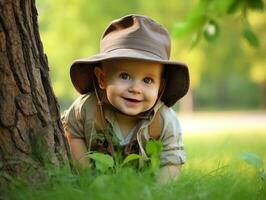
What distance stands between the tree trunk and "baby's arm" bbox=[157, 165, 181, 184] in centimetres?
50

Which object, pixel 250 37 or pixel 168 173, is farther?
pixel 250 37

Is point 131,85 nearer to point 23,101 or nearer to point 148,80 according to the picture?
point 148,80

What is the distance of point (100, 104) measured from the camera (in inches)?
120

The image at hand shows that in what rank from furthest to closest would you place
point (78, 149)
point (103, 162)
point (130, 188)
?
1. point (78, 149)
2. point (103, 162)
3. point (130, 188)

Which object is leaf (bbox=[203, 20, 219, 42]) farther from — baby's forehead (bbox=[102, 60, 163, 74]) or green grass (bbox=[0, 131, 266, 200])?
green grass (bbox=[0, 131, 266, 200])

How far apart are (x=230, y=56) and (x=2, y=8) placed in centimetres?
2874

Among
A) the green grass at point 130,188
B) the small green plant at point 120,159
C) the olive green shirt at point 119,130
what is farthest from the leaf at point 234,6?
the green grass at point 130,188

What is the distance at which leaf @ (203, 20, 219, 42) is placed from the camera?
4.18 metres

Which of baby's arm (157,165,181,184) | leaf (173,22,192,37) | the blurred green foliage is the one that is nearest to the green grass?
baby's arm (157,165,181,184)

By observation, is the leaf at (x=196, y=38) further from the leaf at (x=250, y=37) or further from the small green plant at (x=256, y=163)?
the small green plant at (x=256, y=163)

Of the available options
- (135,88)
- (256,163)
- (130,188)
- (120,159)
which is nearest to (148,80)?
(135,88)

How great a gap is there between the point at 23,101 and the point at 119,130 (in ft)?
2.52

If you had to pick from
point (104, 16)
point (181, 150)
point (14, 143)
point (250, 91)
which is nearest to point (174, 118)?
point (181, 150)

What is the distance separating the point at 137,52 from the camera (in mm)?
2963
